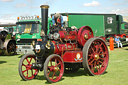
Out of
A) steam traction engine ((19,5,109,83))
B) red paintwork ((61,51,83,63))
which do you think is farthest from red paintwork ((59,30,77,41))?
red paintwork ((61,51,83,63))

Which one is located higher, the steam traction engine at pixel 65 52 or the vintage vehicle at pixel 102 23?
the vintage vehicle at pixel 102 23

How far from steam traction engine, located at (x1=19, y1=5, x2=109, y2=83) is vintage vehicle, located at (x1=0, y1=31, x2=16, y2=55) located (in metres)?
8.17

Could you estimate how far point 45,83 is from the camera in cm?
596

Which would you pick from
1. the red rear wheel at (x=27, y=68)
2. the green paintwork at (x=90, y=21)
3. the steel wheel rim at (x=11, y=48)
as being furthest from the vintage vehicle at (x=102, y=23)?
the red rear wheel at (x=27, y=68)

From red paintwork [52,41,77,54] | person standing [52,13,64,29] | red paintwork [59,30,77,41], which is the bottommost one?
red paintwork [52,41,77,54]

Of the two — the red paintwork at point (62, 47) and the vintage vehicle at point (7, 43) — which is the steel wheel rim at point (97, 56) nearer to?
A: the red paintwork at point (62, 47)

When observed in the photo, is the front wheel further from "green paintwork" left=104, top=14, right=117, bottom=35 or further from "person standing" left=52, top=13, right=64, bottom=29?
"green paintwork" left=104, top=14, right=117, bottom=35

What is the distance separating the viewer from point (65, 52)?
263 inches

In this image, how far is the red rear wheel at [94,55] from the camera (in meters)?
6.60

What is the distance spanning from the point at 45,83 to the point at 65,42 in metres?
1.64

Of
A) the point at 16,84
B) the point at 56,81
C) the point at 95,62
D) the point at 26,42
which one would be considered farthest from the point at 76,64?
the point at 26,42

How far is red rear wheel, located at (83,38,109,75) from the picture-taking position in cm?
660

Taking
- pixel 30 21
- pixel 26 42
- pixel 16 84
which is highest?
pixel 30 21

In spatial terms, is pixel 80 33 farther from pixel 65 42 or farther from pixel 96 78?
pixel 96 78
